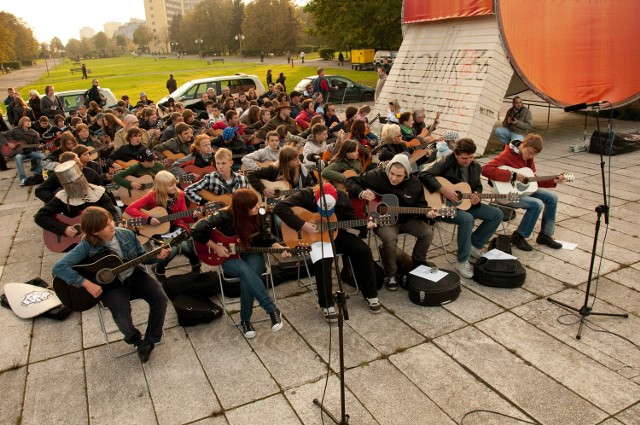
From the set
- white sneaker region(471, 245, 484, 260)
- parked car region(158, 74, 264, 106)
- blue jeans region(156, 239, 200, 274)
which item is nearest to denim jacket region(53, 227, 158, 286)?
blue jeans region(156, 239, 200, 274)

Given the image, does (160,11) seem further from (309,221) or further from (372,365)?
(372,365)

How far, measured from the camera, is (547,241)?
6.69 meters

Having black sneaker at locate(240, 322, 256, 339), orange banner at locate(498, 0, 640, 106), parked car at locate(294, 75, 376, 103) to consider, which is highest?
orange banner at locate(498, 0, 640, 106)

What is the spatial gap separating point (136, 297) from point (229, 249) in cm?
105

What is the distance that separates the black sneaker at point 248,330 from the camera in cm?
480

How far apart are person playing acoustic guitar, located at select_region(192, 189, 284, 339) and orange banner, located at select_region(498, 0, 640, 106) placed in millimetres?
9544

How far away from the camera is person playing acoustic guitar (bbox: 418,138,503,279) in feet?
19.6

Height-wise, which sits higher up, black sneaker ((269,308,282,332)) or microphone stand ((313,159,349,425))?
microphone stand ((313,159,349,425))

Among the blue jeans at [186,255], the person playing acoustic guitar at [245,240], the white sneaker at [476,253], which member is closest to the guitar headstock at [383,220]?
the person playing acoustic guitar at [245,240]

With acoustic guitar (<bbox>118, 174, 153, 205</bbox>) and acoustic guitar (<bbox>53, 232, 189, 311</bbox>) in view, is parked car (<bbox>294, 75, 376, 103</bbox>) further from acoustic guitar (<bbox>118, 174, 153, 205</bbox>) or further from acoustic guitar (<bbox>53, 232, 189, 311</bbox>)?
acoustic guitar (<bbox>53, 232, 189, 311</bbox>)

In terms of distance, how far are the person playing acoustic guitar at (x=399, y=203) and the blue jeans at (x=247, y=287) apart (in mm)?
1645

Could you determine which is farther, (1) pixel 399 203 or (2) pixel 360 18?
(2) pixel 360 18

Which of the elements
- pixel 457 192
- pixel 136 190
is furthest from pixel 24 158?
pixel 457 192

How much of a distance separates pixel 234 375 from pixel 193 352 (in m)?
0.62
